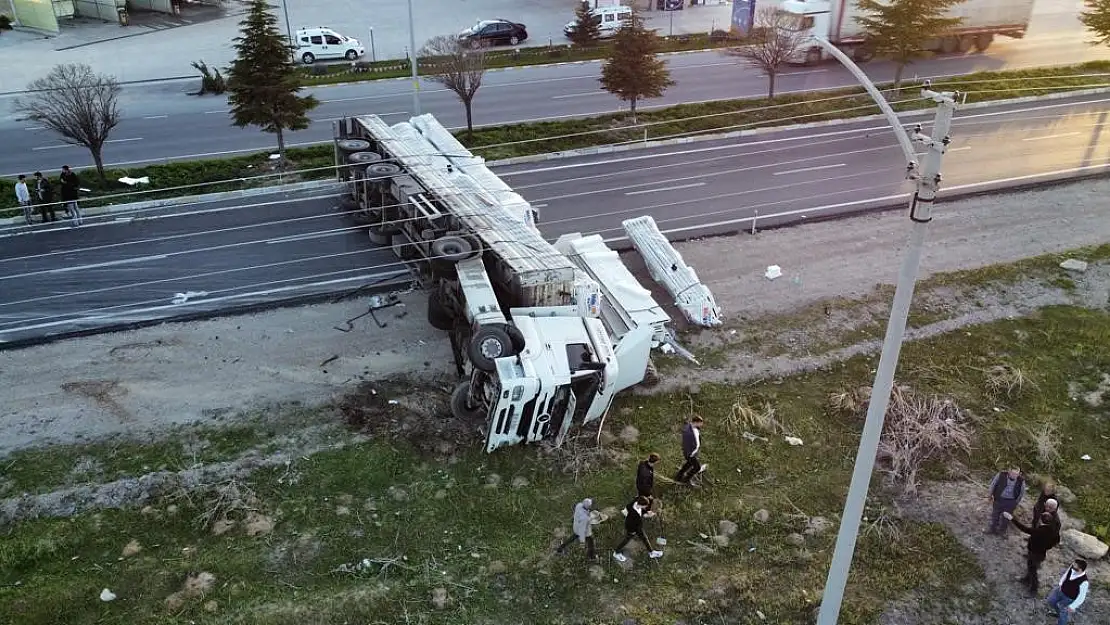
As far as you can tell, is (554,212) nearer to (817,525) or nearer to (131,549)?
(817,525)

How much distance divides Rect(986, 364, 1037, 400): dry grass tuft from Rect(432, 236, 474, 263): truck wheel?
32.5ft

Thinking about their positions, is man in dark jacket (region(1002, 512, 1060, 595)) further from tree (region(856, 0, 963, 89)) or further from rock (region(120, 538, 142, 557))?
tree (region(856, 0, 963, 89))

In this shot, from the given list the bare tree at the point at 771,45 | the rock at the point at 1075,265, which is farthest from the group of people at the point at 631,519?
the bare tree at the point at 771,45

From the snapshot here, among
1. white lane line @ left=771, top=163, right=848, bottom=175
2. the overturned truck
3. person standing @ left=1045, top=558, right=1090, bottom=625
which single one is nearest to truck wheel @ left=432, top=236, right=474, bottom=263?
the overturned truck

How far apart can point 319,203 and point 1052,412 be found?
17496mm

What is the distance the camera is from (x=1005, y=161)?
26594mm

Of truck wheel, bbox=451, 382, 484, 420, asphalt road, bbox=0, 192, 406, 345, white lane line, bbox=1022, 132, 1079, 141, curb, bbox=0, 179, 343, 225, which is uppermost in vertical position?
white lane line, bbox=1022, 132, 1079, 141

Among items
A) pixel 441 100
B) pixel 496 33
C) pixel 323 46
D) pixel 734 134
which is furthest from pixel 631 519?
pixel 496 33

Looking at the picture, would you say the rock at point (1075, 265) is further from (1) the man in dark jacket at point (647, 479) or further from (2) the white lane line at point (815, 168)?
(1) the man in dark jacket at point (647, 479)

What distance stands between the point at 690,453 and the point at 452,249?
588 centimetres

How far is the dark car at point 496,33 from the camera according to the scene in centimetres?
3788

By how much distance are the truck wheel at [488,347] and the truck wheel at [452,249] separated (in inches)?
95.7

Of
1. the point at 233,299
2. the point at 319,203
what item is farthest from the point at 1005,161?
the point at 233,299

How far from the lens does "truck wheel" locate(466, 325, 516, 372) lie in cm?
1362
